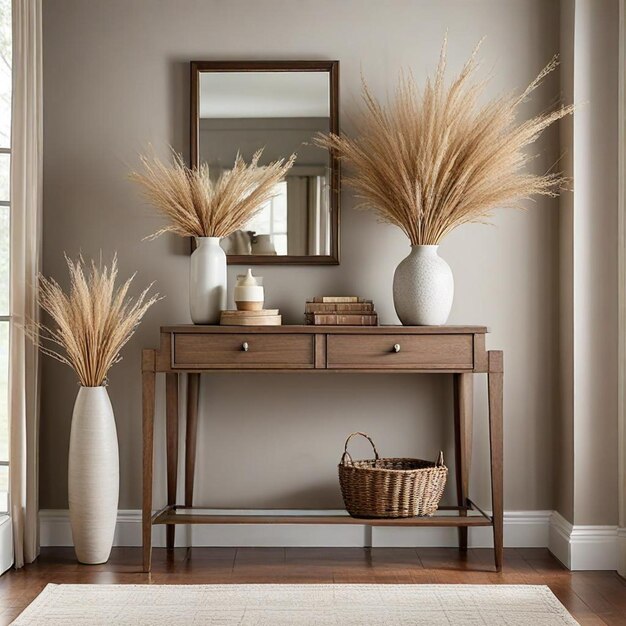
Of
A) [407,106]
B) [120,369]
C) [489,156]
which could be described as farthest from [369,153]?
[120,369]

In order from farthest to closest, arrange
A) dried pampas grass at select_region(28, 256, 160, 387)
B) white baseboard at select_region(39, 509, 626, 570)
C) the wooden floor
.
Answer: white baseboard at select_region(39, 509, 626, 570) < dried pampas grass at select_region(28, 256, 160, 387) < the wooden floor

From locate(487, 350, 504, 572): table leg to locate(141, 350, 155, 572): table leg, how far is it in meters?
1.21

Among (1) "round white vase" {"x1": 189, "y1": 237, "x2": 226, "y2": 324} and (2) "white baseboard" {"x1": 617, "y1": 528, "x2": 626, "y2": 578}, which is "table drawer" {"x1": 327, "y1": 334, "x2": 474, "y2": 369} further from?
(2) "white baseboard" {"x1": 617, "y1": 528, "x2": 626, "y2": 578}

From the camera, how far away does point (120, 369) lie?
3471 millimetres

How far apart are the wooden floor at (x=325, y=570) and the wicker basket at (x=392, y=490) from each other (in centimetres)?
23

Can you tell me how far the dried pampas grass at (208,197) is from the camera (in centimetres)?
322

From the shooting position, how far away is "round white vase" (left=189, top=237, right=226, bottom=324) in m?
3.20

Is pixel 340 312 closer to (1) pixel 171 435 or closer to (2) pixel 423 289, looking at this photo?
(2) pixel 423 289

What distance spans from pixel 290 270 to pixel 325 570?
1.19m

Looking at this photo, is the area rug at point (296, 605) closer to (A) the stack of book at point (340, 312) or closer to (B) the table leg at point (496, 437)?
(B) the table leg at point (496, 437)

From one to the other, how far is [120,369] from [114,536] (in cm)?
68

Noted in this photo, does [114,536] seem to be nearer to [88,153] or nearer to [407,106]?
[88,153]

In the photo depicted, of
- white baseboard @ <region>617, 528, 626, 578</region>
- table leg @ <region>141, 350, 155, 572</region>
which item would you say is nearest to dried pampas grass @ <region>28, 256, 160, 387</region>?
table leg @ <region>141, 350, 155, 572</region>

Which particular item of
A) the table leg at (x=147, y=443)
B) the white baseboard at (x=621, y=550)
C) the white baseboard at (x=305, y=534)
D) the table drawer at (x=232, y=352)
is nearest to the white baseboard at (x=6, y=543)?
the white baseboard at (x=305, y=534)
